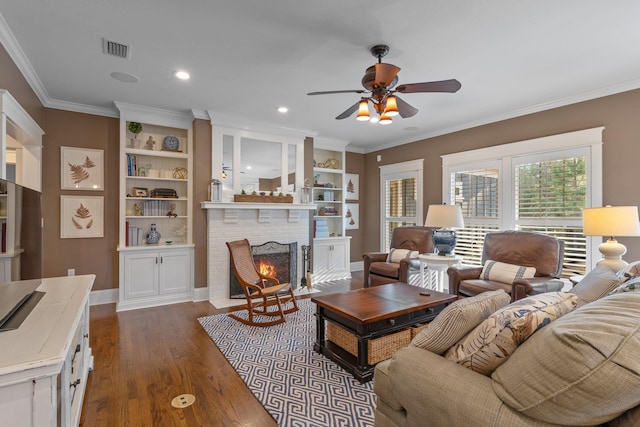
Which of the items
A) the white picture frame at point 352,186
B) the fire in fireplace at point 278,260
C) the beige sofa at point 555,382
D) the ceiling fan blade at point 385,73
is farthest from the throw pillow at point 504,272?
the white picture frame at point 352,186

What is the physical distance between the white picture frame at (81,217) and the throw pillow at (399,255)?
4139 mm

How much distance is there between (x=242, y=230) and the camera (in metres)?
4.84

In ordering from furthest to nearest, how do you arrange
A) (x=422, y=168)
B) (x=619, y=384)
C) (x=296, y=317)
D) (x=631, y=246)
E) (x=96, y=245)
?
(x=422, y=168)
(x=96, y=245)
(x=296, y=317)
(x=631, y=246)
(x=619, y=384)

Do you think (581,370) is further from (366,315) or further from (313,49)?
(313,49)

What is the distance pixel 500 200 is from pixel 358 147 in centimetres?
313

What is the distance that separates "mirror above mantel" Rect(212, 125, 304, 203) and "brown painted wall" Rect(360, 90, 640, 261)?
2394mm

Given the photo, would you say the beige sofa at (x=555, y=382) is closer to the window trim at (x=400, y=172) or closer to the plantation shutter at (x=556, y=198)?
the plantation shutter at (x=556, y=198)

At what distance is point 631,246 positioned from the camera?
336 centimetres

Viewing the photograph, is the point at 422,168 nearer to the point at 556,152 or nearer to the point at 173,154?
the point at 556,152

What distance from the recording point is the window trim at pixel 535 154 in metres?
3.59

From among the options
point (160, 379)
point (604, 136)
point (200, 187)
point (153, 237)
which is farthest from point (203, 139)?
point (604, 136)

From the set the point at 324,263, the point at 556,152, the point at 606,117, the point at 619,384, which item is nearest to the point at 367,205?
the point at 324,263

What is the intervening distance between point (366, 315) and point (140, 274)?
3.34 meters

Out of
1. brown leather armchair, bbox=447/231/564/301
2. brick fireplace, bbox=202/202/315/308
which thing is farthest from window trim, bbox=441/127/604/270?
brick fireplace, bbox=202/202/315/308
